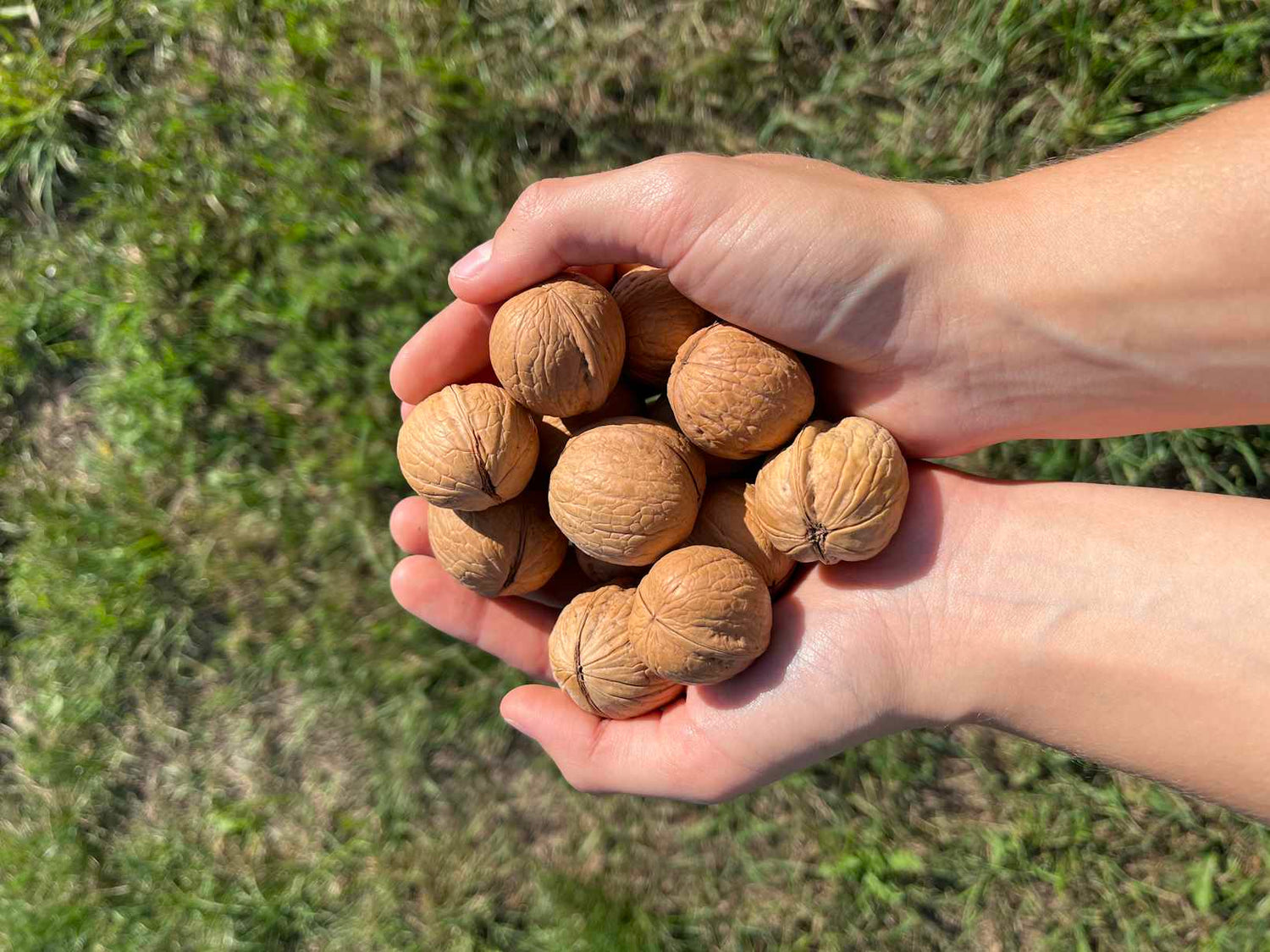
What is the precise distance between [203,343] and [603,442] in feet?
8.21

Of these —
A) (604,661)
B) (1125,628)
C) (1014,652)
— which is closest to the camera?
(1125,628)

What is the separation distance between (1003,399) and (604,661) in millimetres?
1480

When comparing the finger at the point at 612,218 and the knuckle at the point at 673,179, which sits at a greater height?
the knuckle at the point at 673,179

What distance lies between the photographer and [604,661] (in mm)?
2875

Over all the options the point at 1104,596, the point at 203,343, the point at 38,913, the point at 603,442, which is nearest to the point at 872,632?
the point at 1104,596

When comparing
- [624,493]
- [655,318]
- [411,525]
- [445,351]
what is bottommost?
[411,525]

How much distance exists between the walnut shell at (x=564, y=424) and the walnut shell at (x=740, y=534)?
45 centimetres

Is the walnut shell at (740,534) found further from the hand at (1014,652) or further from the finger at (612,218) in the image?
the finger at (612,218)

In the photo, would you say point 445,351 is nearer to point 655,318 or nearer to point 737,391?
point 655,318

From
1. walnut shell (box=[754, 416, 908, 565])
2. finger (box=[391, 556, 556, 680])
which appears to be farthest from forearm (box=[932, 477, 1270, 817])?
finger (box=[391, 556, 556, 680])

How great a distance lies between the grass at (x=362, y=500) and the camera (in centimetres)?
391

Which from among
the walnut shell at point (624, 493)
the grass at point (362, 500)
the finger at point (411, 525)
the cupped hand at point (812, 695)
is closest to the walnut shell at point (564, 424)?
the walnut shell at point (624, 493)

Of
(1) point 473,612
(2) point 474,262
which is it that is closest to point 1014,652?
(1) point 473,612

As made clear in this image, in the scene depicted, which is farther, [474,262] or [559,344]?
[474,262]
